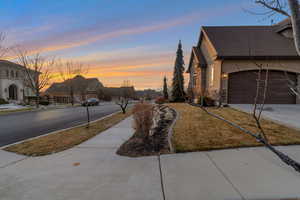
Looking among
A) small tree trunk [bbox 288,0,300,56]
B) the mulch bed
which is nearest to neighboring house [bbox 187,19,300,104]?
the mulch bed

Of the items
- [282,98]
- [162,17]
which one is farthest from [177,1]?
[282,98]

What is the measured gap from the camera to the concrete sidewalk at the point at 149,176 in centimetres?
233

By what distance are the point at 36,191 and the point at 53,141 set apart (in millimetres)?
3087

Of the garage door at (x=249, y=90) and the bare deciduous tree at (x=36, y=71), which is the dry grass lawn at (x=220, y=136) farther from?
the bare deciduous tree at (x=36, y=71)

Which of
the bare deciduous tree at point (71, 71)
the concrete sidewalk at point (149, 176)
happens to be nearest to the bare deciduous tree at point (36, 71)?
the bare deciduous tree at point (71, 71)

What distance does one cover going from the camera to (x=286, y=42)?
12094mm

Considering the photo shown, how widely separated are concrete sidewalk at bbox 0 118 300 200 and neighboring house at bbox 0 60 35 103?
31.2 metres

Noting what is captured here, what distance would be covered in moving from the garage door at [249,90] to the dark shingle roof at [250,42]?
1.49 m

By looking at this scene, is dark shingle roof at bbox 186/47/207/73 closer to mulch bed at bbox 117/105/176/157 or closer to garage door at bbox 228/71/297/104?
garage door at bbox 228/71/297/104

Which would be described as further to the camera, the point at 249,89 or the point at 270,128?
the point at 249,89

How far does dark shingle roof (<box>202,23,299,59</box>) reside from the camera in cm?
1102

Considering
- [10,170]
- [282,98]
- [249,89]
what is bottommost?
[10,170]

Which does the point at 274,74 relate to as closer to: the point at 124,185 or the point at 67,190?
the point at 124,185

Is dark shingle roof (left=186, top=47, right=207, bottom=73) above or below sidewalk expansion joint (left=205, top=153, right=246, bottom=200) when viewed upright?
above
